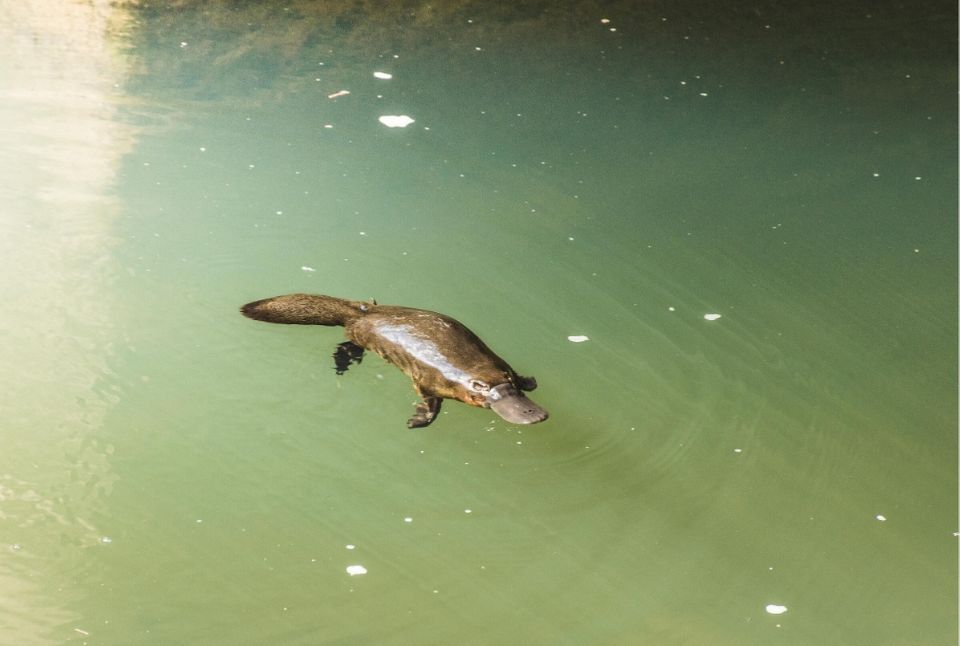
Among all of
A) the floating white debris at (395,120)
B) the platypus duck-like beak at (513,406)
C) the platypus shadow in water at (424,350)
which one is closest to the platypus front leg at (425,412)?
the platypus shadow in water at (424,350)

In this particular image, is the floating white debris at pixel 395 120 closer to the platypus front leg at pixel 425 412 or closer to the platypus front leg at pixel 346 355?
the platypus front leg at pixel 346 355

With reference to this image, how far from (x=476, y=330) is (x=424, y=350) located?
1.42 feet

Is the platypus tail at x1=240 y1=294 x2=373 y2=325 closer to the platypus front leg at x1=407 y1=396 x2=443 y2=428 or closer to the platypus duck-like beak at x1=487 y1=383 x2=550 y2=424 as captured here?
the platypus front leg at x1=407 y1=396 x2=443 y2=428

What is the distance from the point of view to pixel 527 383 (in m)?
3.13

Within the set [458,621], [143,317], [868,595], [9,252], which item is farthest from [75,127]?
[868,595]

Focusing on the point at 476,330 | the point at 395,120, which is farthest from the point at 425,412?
the point at 395,120

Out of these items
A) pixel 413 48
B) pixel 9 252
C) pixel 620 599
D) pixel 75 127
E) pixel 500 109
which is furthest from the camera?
pixel 413 48

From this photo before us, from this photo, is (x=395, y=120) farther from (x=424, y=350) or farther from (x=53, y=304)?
(x=424, y=350)

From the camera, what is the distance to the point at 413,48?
574cm

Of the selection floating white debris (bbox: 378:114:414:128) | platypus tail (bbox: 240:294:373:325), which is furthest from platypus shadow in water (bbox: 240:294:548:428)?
floating white debris (bbox: 378:114:414:128)

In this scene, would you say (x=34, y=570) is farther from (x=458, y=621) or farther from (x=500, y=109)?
(x=500, y=109)

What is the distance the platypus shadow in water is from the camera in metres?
2.95

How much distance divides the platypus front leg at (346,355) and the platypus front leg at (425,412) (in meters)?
0.29

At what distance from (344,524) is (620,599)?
718 mm
